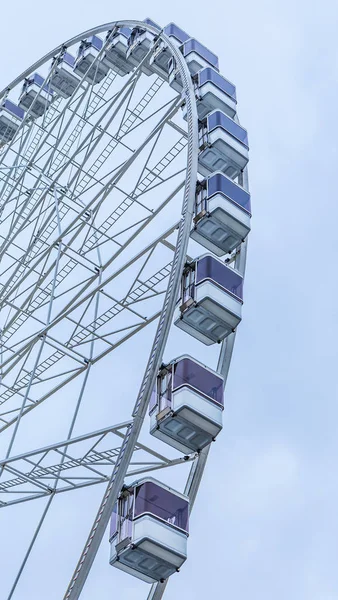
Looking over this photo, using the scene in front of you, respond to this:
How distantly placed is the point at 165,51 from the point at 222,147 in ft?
11.9

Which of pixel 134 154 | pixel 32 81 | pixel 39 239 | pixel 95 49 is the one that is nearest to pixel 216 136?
pixel 134 154

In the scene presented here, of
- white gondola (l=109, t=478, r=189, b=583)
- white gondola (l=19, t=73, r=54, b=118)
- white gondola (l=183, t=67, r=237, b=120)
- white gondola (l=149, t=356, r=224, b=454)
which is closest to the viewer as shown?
white gondola (l=109, t=478, r=189, b=583)

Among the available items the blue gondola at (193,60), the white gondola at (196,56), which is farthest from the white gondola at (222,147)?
the white gondola at (196,56)

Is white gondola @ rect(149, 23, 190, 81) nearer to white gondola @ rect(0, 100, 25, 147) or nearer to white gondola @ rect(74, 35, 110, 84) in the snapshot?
white gondola @ rect(74, 35, 110, 84)

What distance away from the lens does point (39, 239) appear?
17.8 m

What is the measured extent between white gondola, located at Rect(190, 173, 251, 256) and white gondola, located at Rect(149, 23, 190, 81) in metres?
4.25

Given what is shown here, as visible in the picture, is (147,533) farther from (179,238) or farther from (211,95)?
(211,95)

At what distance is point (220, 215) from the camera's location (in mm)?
12305

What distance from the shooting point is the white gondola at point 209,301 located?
37.1 ft

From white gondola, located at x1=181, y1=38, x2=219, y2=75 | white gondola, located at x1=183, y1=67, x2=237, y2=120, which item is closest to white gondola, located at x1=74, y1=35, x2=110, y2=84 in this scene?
white gondola, located at x1=181, y1=38, x2=219, y2=75

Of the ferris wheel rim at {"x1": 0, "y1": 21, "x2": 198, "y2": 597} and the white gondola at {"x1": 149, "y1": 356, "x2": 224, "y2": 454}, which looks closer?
the ferris wheel rim at {"x1": 0, "y1": 21, "x2": 198, "y2": 597}

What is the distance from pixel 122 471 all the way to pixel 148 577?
121 centimetres

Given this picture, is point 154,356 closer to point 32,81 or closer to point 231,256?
point 231,256

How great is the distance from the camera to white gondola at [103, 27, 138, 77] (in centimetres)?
1836
